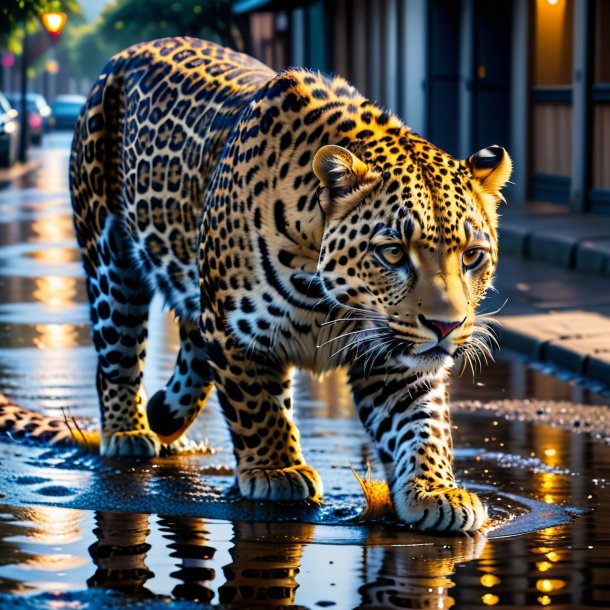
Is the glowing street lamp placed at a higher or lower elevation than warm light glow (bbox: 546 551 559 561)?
higher

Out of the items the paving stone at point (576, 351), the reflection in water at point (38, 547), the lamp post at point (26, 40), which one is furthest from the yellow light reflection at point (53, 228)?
the reflection in water at point (38, 547)

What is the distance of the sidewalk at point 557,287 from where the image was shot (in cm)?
1044

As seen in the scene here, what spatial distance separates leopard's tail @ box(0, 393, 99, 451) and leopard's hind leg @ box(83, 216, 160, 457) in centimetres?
16

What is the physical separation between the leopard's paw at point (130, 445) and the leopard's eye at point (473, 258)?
88.6 inches

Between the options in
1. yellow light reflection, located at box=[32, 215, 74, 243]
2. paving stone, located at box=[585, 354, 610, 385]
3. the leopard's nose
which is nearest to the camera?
the leopard's nose

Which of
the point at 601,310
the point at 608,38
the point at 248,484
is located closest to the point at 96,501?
the point at 248,484

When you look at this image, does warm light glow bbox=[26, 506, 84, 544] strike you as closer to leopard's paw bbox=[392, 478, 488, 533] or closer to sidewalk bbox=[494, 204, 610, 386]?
leopard's paw bbox=[392, 478, 488, 533]

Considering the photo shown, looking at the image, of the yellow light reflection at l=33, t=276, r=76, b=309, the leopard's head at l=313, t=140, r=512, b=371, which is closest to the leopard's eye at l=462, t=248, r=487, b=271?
the leopard's head at l=313, t=140, r=512, b=371

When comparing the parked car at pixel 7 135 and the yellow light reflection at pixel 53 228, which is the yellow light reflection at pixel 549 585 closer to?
the yellow light reflection at pixel 53 228

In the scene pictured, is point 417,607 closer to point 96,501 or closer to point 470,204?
point 470,204

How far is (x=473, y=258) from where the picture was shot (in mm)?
5742

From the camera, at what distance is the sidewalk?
10.4 m

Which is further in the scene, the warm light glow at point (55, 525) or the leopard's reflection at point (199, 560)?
the warm light glow at point (55, 525)

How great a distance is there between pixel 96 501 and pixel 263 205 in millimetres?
1217
